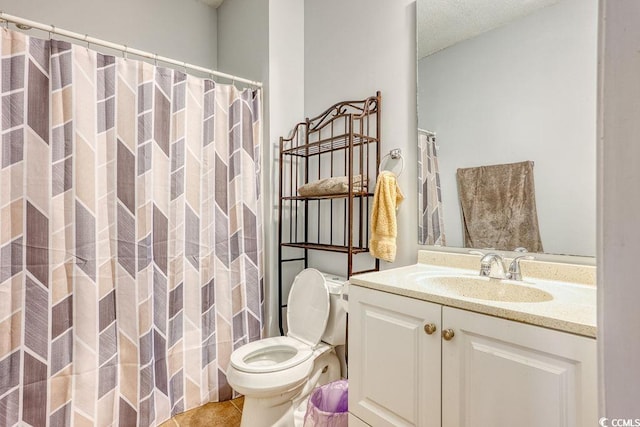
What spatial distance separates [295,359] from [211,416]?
661mm

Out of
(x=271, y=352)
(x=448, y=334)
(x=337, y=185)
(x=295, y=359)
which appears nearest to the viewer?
(x=448, y=334)

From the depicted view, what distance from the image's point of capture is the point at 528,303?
3.01 feet

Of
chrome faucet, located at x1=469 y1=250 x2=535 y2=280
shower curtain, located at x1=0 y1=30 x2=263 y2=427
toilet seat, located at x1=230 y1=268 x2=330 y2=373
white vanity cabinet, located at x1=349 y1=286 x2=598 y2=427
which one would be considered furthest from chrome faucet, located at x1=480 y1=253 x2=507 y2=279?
shower curtain, located at x1=0 y1=30 x2=263 y2=427

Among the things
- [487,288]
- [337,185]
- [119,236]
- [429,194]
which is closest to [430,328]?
[487,288]

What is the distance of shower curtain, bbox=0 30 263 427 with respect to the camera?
4.58ft

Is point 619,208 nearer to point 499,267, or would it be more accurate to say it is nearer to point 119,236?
point 499,267

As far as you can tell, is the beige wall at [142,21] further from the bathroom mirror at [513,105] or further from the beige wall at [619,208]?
the beige wall at [619,208]

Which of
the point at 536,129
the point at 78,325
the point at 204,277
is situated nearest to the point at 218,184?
the point at 204,277

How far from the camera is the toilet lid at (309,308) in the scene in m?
1.69

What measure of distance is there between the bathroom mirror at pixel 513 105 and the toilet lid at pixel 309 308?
611 mm

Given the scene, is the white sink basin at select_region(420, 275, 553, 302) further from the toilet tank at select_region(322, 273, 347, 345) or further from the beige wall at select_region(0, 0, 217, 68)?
the beige wall at select_region(0, 0, 217, 68)

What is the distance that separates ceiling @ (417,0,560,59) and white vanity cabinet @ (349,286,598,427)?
3.85 feet

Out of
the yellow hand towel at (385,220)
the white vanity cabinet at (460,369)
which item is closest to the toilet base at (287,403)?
the white vanity cabinet at (460,369)

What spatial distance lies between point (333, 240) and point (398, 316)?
36.7 inches
